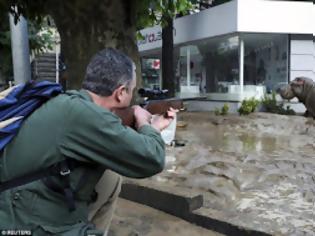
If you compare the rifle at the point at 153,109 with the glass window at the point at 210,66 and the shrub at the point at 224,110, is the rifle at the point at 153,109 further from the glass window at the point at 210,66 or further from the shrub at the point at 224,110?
the glass window at the point at 210,66

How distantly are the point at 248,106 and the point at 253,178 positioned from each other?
950 centimetres

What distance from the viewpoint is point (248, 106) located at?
633 inches

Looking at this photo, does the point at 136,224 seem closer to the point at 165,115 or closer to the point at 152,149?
the point at 165,115

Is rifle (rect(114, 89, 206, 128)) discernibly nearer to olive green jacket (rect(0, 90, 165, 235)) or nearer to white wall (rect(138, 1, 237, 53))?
olive green jacket (rect(0, 90, 165, 235))

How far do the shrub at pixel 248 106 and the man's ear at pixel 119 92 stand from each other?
13.8 metres

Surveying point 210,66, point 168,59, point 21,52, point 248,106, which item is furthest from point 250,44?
point 21,52

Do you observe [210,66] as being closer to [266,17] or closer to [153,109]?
[266,17]

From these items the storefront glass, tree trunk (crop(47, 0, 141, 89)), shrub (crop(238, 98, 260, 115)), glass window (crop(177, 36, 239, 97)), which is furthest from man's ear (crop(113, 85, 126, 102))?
glass window (crop(177, 36, 239, 97))

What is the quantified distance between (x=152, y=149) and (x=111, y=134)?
0.21 metres

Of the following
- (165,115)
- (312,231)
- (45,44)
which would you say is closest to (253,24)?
(45,44)

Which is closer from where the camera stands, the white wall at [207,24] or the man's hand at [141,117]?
the man's hand at [141,117]

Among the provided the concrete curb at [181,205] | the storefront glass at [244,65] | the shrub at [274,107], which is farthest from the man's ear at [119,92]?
the storefront glass at [244,65]

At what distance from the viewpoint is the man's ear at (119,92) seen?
248 centimetres

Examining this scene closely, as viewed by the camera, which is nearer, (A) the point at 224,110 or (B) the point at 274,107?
(A) the point at 224,110
